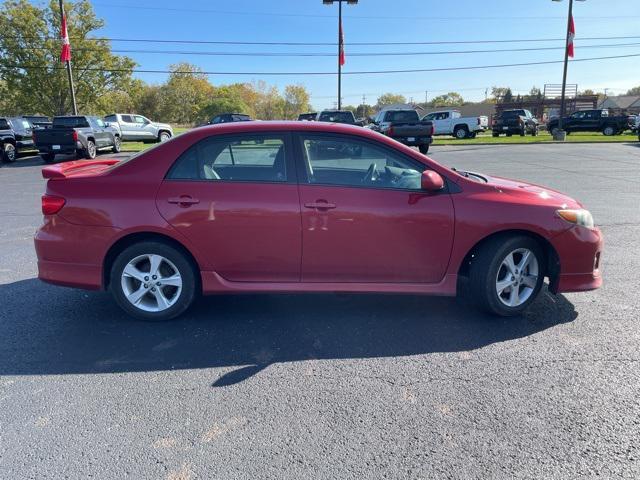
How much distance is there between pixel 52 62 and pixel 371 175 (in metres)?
47.8

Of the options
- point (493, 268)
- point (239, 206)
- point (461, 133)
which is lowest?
point (493, 268)

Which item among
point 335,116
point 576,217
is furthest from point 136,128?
point 576,217

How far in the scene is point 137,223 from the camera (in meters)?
3.82

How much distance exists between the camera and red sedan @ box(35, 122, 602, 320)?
3.83m

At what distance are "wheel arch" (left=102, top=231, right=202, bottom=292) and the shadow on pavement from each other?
44 cm

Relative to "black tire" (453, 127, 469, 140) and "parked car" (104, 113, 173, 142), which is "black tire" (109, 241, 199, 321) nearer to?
"parked car" (104, 113, 173, 142)

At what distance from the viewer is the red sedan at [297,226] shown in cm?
383

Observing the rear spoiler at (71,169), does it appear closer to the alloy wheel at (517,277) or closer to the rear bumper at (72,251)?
the rear bumper at (72,251)

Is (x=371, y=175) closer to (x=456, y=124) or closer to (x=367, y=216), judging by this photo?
(x=367, y=216)

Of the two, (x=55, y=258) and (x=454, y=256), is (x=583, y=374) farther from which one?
(x=55, y=258)

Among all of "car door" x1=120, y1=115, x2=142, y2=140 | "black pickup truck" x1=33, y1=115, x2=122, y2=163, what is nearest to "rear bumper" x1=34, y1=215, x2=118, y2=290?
"black pickup truck" x1=33, y1=115, x2=122, y2=163

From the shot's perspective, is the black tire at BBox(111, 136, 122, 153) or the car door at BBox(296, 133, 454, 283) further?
the black tire at BBox(111, 136, 122, 153)

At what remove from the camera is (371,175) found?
3.97m

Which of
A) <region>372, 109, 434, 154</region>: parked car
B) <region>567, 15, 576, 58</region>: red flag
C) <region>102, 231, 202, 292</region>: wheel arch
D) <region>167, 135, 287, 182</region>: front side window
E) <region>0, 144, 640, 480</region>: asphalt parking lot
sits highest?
<region>567, 15, 576, 58</region>: red flag
